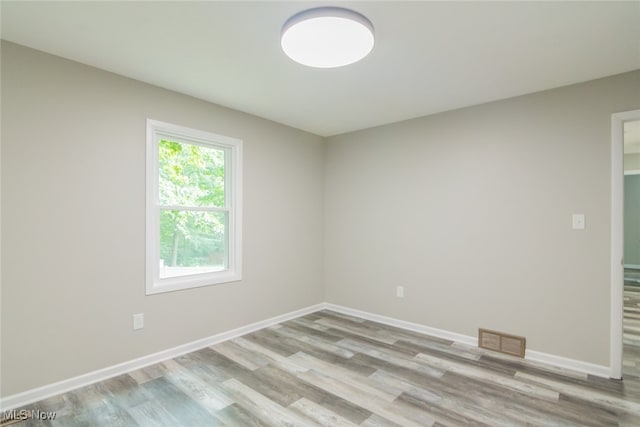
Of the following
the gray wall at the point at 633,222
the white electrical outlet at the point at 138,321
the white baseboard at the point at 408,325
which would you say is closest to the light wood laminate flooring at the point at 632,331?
the white baseboard at the point at 408,325

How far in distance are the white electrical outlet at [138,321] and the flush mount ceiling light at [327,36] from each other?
2.48 m

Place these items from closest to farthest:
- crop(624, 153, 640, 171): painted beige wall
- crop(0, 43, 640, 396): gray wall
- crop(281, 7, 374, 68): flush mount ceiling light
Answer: crop(281, 7, 374, 68): flush mount ceiling light → crop(0, 43, 640, 396): gray wall → crop(624, 153, 640, 171): painted beige wall

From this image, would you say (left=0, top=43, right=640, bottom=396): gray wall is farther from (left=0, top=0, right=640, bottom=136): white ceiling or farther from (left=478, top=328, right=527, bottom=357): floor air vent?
(left=0, top=0, right=640, bottom=136): white ceiling

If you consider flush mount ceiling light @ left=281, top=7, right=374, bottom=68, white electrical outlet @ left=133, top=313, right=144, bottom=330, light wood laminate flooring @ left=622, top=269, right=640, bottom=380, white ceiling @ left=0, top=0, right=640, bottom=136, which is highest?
white ceiling @ left=0, top=0, right=640, bottom=136

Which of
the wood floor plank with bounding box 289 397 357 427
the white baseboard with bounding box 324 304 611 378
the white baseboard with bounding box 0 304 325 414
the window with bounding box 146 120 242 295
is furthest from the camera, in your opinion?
the window with bounding box 146 120 242 295

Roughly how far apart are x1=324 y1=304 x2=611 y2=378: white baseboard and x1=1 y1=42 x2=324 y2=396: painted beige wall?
5.63 feet

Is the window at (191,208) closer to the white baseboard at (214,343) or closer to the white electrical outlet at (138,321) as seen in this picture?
the white electrical outlet at (138,321)

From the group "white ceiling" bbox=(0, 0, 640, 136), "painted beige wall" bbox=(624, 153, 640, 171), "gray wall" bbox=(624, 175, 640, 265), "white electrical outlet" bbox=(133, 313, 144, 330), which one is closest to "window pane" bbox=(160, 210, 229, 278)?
"white electrical outlet" bbox=(133, 313, 144, 330)

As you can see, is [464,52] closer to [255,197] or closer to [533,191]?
[533,191]

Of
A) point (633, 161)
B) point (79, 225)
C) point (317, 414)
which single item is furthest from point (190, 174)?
point (633, 161)

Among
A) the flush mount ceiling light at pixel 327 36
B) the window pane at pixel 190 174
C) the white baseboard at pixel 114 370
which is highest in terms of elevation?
the flush mount ceiling light at pixel 327 36

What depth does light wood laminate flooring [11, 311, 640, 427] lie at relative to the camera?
79.5 inches

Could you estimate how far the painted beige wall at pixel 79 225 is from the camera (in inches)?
84.7

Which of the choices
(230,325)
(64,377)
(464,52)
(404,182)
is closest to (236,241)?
(230,325)
